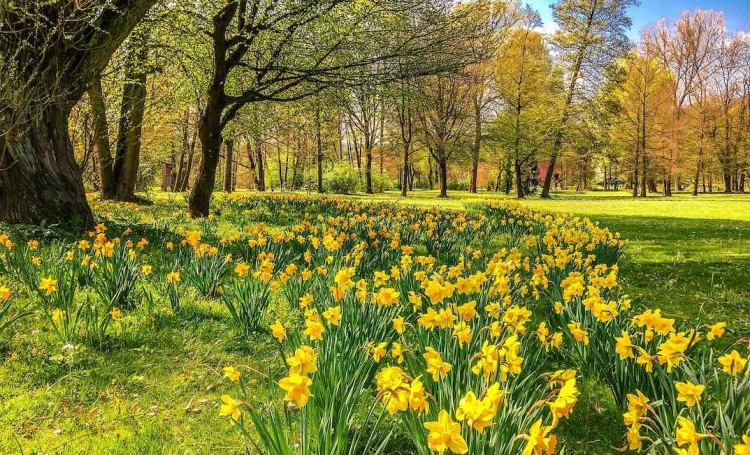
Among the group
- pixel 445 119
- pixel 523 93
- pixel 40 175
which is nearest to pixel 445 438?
pixel 40 175

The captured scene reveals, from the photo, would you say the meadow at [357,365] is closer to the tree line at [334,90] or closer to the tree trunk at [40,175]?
the tree trunk at [40,175]

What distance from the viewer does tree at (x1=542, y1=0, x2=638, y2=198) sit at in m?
26.1

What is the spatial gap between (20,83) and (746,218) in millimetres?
16634

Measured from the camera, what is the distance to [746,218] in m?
12.7

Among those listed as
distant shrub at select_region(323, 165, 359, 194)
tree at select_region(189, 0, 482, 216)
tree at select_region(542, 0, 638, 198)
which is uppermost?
tree at select_region(542, 0, 638, 198)

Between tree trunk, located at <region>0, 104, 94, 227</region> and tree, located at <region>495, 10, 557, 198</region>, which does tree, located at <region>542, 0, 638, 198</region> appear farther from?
tree trunk, located at <region>0, 104, 94, 227</region>

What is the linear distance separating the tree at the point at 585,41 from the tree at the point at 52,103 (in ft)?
82.3

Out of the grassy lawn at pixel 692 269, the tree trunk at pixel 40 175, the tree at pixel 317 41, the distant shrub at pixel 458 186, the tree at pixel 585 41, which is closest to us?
the grassy lawn at pixel 692 269

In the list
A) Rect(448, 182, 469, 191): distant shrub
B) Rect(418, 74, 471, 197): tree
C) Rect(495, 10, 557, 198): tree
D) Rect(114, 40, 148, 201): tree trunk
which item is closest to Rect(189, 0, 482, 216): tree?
Rect(114, 40, 148, 201): tree trunk

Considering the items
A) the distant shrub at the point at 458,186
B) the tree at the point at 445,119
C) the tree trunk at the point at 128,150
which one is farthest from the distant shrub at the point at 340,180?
the distant shrub at the point at 458,186

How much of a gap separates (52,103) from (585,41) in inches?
1107

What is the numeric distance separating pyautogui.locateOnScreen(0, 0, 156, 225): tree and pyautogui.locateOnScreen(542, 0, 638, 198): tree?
82.3ft

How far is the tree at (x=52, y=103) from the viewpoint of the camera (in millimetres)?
5230

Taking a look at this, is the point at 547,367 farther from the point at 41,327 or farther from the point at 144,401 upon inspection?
the point at 41,327
